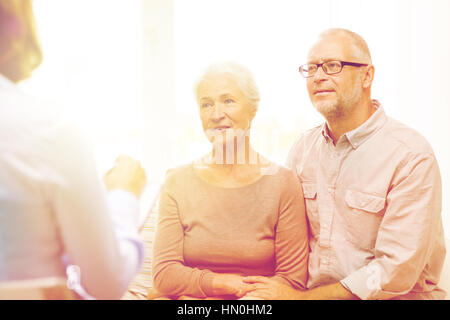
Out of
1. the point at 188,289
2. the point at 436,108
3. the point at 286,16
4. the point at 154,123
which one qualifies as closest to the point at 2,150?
the point at 154,123

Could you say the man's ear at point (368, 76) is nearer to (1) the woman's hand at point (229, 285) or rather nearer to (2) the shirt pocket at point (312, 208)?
(2) the shirt pocket at point (312, 208)

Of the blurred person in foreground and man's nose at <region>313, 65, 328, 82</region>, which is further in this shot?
man's nose at <region>313, 65, 328, 82</region>

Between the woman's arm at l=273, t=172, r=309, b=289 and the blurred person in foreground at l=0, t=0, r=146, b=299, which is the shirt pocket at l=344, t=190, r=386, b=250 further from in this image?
the blurred person in foreground at l=0, t=0, r=146, b=299

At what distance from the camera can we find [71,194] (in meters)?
0.71

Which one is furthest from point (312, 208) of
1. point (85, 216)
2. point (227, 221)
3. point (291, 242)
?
point (85, 216)

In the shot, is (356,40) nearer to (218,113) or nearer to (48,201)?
(218,113)

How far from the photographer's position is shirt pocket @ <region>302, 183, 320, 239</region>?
109 cm

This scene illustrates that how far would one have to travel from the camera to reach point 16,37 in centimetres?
74

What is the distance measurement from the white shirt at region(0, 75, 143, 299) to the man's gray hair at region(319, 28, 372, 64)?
31.0 inches

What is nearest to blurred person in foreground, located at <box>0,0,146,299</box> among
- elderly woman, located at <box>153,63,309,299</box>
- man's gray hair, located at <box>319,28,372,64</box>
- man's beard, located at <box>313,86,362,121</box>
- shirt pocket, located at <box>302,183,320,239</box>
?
elderly woman, located at <box>153,63,309,299</box>

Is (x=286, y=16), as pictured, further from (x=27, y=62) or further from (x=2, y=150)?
(x=2, y=150)

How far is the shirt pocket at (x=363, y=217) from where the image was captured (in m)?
1.03

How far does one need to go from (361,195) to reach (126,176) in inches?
26.7

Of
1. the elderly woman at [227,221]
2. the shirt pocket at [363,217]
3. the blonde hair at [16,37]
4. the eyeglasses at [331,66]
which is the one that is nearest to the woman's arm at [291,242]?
the elderly woman at [227,221]
